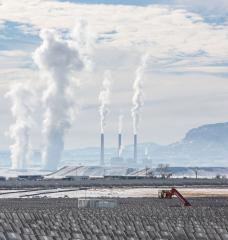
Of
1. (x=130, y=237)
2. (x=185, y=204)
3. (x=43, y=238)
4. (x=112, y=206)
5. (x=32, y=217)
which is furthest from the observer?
(x=185, y=204)

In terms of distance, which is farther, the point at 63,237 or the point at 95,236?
the point at 95,236

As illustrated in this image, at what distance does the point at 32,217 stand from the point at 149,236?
963 inches

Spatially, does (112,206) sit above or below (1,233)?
below

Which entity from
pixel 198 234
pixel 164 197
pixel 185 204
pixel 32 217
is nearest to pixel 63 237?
pixel 198 234

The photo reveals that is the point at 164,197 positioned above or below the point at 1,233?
below

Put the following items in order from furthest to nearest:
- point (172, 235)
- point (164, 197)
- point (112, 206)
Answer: point (164, 197) < point (112, 206) < point (172, 235)

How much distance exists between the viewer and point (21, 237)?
29750 millimetres

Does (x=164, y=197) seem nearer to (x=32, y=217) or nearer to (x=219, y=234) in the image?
(x=32, y=217)

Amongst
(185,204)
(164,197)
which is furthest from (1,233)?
(164,197)

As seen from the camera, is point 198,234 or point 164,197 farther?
point 164,197

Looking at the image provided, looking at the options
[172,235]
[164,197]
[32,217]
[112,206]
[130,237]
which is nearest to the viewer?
[130,237]

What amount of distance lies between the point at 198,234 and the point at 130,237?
4.16 metres

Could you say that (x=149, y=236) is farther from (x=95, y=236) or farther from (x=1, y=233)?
(x=1, y=233)

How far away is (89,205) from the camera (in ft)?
290
